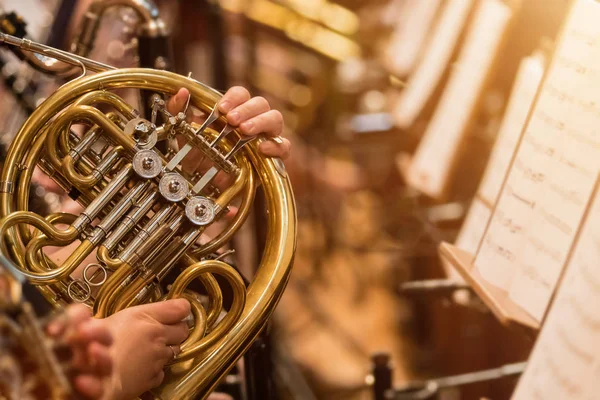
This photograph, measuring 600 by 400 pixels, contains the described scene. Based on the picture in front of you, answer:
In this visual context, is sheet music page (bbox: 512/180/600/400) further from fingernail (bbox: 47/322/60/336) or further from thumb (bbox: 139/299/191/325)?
fingernail (bbox: 47/322/60/336)

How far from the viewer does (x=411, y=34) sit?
238cm

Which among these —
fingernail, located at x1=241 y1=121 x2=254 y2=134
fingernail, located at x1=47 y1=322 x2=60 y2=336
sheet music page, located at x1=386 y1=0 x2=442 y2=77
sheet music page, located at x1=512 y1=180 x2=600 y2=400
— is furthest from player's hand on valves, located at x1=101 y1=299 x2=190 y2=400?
sheet music page, located at x1=386 y1=0 x2=442 y2=77

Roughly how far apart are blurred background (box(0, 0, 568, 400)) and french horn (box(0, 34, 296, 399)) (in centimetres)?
14

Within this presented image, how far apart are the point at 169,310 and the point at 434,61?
1.48 meters

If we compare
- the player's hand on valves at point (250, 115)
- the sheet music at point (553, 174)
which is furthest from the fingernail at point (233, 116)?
the sheet music at point (553, 174)

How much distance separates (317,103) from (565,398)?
3.02 meters

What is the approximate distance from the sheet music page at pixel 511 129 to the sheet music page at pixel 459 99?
41 cm

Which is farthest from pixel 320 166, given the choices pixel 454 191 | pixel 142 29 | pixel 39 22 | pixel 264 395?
pixel 264 395

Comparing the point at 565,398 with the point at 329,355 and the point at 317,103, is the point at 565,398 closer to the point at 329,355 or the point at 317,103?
the point at 329,355

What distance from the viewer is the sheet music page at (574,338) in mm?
926

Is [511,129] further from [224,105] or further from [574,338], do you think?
[224,105]

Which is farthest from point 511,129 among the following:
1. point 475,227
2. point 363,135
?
point 363,135

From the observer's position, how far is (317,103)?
3.84 metres

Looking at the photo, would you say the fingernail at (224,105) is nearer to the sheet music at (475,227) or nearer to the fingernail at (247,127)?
the fingernail at (247,127)
